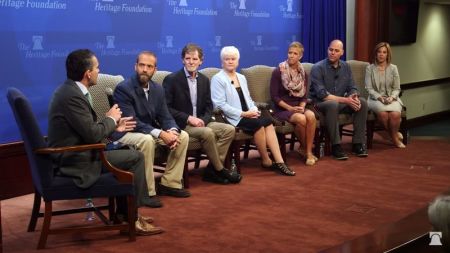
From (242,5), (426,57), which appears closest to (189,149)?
(242,5)

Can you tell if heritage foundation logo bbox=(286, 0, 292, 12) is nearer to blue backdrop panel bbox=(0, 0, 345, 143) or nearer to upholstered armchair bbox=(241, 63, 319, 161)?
blue backdrop panel bbox=(0, 0, 345, 143)

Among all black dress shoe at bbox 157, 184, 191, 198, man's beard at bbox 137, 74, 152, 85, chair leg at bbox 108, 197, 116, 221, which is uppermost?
man's beard at bbox 137, 74, 152, 85

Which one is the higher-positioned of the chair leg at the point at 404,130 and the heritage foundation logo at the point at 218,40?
the heritage foundation logo at the point at 218,40

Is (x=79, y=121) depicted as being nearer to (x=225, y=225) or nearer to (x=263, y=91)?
(x=225, y=225)

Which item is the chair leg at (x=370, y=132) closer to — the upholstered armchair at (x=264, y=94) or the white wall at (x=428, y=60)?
the upholstered armchair at (x=264, y=94)

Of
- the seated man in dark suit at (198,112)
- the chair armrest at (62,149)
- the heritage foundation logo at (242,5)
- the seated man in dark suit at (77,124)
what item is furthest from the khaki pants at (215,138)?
the heritage foundation logo at (242,5)

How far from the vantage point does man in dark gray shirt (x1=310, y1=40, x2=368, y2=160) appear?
20.6 feet

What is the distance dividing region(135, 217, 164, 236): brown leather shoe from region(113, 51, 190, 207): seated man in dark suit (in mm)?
591

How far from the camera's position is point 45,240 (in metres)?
3.63

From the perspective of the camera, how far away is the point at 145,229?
12.7 feet

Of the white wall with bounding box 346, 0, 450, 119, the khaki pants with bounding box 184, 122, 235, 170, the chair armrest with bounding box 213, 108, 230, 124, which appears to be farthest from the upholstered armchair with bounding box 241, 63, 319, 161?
→ the white wall with bounding box 346, 0, 450, 119

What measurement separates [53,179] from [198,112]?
6.54 feet

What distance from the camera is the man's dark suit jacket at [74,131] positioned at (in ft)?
12.0

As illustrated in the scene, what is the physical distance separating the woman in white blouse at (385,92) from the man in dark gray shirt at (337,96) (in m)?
0.39
